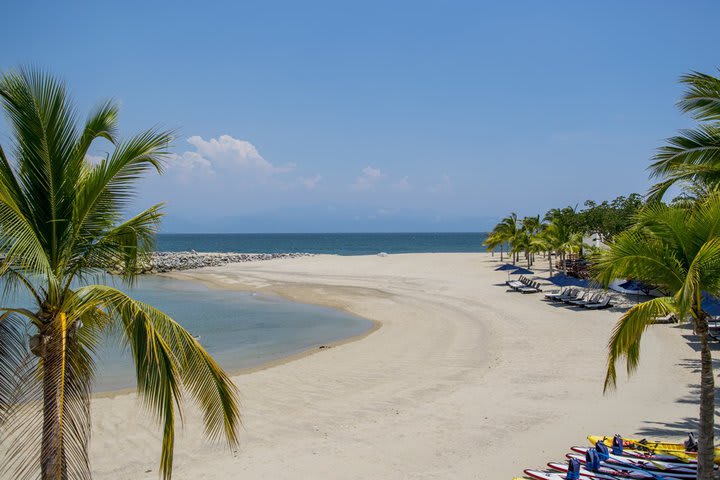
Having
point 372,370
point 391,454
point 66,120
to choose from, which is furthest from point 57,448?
point 372,370

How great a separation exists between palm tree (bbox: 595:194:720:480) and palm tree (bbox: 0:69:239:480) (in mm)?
5168

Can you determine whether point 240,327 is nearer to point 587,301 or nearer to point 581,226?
point 587,301

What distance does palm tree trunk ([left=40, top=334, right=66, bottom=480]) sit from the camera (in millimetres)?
4280

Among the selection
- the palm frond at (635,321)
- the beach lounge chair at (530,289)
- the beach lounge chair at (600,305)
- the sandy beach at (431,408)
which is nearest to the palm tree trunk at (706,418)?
the palm frond at (635,321)

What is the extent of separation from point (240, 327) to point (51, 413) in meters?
18.3

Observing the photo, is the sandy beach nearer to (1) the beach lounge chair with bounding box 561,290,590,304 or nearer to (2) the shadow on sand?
(2) the shadow on sand

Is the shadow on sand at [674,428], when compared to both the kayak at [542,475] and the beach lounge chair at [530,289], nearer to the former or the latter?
the kayak at [542,475]

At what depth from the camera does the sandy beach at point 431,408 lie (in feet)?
26.8

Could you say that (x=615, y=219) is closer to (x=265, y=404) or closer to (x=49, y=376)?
(x=265, y=404)

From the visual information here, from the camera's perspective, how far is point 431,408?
34.8ft

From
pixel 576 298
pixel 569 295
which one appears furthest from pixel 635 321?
pixel 569 295

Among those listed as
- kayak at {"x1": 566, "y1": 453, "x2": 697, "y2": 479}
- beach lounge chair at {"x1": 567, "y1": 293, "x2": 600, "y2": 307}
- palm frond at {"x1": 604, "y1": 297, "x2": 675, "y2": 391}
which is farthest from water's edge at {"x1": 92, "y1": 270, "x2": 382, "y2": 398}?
palm frond at {"x1": 604, "y1": 297, "x2": 675, "y2": 391}

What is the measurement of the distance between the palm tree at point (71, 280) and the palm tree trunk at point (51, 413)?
1 cm

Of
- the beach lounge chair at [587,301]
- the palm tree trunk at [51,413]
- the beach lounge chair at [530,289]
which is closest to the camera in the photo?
the palm tree trunk at [51,413]
